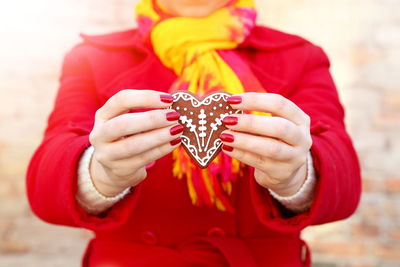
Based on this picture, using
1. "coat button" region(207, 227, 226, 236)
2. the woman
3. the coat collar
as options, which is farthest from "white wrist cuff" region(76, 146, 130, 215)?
the coat collar

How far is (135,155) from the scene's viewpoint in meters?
0.85

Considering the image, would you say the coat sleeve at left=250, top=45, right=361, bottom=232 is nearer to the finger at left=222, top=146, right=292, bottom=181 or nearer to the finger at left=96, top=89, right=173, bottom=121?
the finger at left=222, top=146, right=292, bottom=181

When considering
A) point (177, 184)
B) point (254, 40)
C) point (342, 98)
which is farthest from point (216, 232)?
point (342, 98)

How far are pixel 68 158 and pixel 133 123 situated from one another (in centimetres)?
25

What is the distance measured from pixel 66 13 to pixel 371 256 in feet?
5.64

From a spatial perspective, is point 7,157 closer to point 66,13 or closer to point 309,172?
point 66,13

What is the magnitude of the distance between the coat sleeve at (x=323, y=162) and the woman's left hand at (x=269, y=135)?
0.10m

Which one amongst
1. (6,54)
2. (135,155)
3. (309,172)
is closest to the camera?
(135,155)

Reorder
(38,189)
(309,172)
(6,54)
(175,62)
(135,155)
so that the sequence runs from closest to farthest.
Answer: (135,155), (309,172), (38,189), (175,62), (6,54)

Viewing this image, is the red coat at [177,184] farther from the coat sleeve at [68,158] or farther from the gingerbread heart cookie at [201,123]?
the gingerbread heart cookie at [201,123]

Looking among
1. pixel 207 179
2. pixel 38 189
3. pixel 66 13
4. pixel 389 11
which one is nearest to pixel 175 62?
pixel 207 179

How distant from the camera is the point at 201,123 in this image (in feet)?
3.06

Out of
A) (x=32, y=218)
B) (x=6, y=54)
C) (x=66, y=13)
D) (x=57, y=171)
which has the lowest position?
(x=32, y=218)

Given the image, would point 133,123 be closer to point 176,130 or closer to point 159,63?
point 176,130
